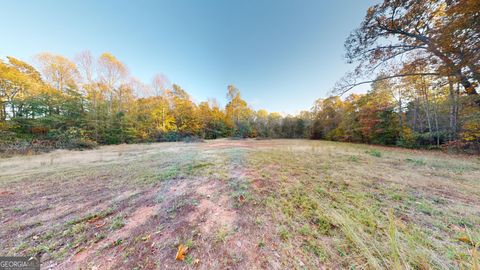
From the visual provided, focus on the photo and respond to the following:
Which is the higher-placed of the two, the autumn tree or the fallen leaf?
the autumn tree

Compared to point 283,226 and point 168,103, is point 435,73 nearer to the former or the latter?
point 283,226

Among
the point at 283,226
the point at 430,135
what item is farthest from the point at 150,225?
the point at 430,135

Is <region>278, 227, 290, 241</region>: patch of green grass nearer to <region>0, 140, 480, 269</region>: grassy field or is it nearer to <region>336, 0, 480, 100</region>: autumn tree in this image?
<region>0, 140, 480, 269</region>: grassy field

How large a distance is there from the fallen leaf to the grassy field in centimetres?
4

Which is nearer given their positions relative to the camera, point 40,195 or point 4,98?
point 40,195

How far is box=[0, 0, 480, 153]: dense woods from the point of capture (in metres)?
4.46

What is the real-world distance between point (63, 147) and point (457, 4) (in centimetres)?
2014

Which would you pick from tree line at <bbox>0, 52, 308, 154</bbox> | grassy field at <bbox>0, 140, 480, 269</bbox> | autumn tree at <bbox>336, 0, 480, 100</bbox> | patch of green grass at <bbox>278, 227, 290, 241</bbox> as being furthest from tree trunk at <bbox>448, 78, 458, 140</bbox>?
tree line at <bbox>0, 52, 308, 154</bbox>

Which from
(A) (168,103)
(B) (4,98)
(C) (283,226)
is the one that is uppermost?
(A) (168,103)

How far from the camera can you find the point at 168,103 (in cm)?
1864

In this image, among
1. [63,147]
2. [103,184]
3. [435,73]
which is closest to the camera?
[103,184]

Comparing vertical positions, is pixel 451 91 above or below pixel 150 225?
above

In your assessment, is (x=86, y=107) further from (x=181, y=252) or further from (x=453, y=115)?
(x=453, y=115)

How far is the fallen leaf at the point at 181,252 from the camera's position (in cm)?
128
